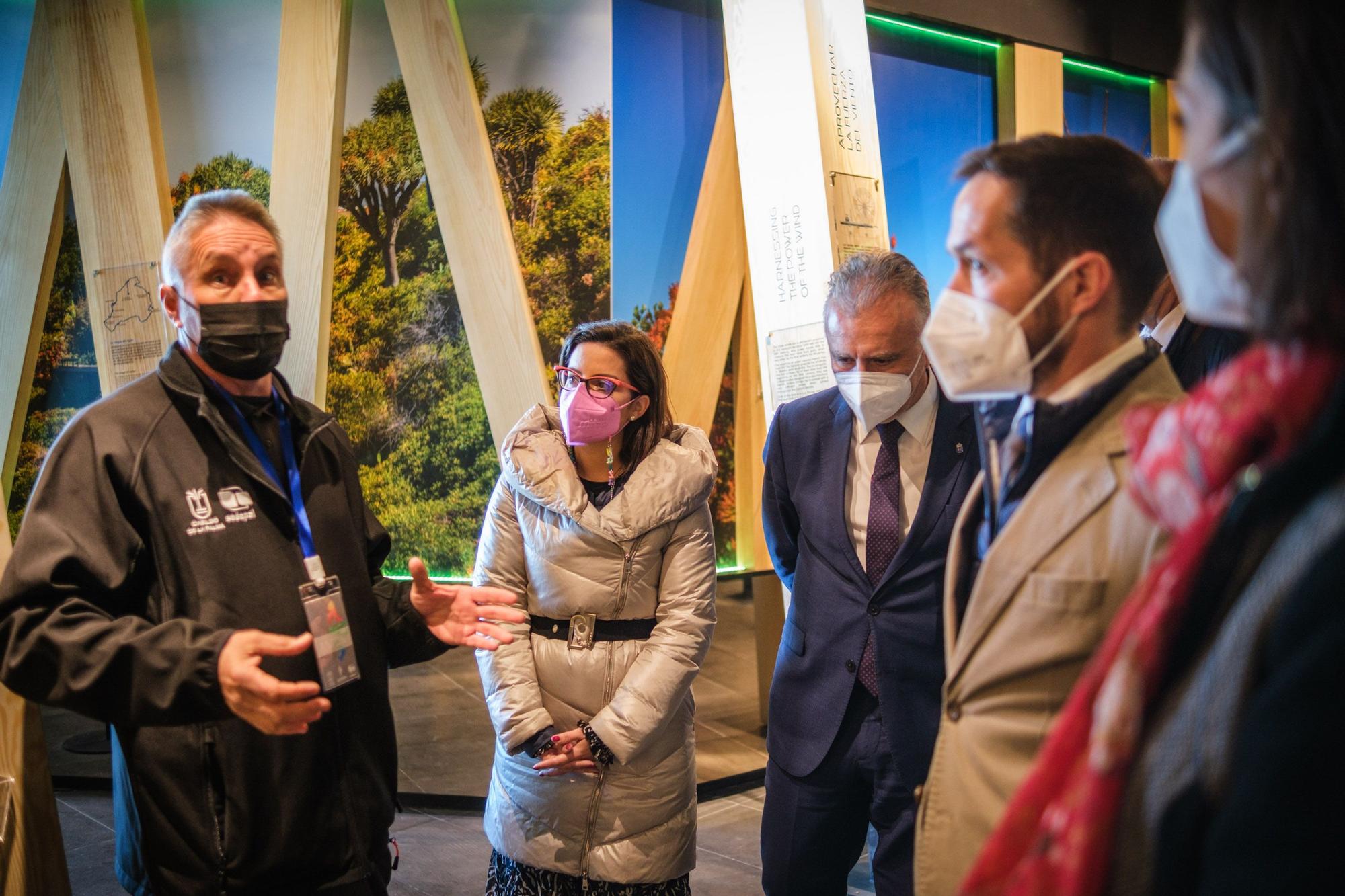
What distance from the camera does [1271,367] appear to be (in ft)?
2.72

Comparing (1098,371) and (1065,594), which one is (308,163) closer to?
(1098,371)

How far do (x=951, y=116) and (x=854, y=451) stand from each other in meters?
3.40

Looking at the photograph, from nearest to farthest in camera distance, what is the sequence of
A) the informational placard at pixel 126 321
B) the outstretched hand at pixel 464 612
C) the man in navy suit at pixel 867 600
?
the outstretched hand at pixel 464 612
the man in navy suit at pixel 867 600
the informational placard at pixel 126 321

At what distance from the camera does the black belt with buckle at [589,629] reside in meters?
2.39

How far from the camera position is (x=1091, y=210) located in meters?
1.33

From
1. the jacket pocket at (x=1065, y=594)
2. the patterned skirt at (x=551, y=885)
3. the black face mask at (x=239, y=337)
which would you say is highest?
the black face mask at (x=239, y=337)

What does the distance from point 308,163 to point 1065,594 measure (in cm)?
349

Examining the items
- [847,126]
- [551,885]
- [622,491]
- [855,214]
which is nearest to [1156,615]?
[622,491]

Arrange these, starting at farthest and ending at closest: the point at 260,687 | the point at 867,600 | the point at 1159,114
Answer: the point at 1159,114 < the point at 867,600 < the point at 260,687

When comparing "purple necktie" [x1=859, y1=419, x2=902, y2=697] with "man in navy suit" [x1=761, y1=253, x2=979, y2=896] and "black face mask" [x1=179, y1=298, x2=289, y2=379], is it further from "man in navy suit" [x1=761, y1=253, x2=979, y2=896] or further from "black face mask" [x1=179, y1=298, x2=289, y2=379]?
"black face mask" [x1=179, y1=298, x2=289, y2=379]

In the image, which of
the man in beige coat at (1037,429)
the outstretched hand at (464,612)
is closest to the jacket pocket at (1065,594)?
the man in beige coat at (1037,429)

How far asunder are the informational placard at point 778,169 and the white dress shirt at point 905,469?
50.9 inches

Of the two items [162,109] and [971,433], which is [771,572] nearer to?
[971,433]

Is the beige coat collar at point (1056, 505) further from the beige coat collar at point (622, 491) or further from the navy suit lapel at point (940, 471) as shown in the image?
the beige coat collar at point (622, 491)
